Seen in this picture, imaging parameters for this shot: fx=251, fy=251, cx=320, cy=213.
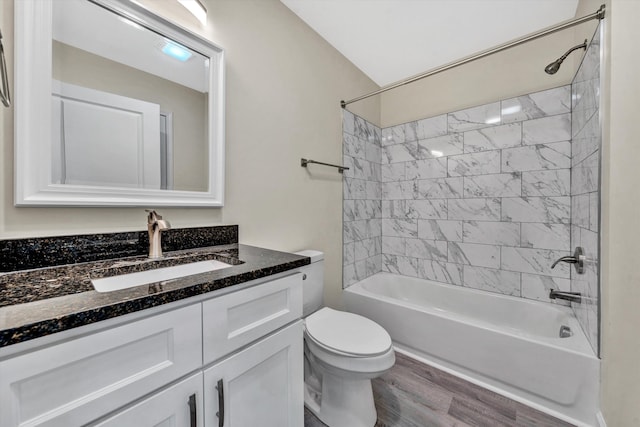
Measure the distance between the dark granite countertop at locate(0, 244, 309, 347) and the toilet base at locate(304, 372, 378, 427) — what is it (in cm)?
82

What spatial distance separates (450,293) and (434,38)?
2.17m

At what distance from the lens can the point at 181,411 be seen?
66 cm

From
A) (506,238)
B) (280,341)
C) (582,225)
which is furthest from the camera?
(506,238)

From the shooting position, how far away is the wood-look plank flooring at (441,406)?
4.49ft

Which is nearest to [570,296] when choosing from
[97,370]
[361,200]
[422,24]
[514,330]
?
[514,330]

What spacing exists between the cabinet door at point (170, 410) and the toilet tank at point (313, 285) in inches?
A: 38.2

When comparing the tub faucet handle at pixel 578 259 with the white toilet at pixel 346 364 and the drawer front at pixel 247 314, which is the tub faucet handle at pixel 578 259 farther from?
the drawer front at pixel 247 314

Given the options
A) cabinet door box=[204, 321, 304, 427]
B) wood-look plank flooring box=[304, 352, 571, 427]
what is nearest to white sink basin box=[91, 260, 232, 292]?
cabinet door box=[204, 321, 304, 427]

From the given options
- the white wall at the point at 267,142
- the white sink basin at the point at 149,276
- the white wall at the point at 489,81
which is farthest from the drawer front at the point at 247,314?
the white wall at the point at 489,81

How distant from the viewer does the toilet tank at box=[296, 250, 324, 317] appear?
64.6 inches

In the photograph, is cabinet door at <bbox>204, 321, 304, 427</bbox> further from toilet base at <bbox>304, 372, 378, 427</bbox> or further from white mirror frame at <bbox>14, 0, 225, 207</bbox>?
white mirror frame at <bbox>14, 0, 225, 207</bbox>

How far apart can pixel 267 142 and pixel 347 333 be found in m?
1.24

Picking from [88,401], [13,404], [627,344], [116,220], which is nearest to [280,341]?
[88,401]

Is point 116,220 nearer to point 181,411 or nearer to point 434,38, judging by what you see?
point 181,411
